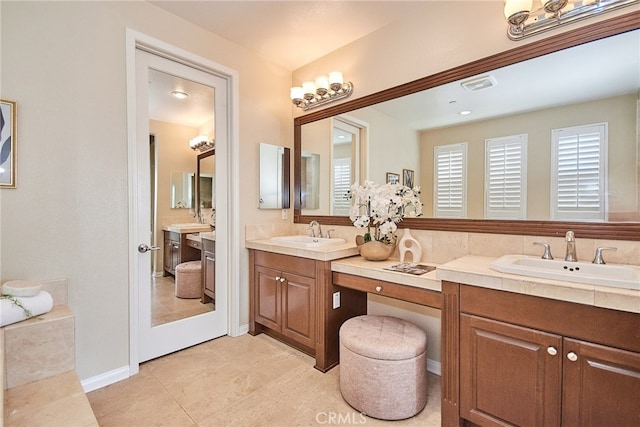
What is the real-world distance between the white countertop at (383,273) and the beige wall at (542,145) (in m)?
0.57

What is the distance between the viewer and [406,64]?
7.52ft

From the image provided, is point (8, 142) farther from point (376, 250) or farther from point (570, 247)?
point (570, 247)

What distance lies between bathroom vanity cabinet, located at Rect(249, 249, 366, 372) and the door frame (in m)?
0.18

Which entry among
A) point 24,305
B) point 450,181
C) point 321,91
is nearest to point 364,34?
point 321,91

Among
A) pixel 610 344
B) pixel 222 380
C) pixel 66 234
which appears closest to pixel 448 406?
pixel 610 344

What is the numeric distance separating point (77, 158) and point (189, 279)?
1.24m

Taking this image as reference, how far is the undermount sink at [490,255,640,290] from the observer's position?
1173 millimetres

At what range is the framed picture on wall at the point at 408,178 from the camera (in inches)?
89.7

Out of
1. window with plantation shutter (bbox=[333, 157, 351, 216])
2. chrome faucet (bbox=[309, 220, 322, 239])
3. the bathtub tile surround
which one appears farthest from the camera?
chrome faucet (bbox=[309, 220, 322, 239])

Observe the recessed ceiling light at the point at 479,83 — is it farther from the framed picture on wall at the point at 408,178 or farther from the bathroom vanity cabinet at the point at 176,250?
the bathroom vanity cabinet at the point at 176,250

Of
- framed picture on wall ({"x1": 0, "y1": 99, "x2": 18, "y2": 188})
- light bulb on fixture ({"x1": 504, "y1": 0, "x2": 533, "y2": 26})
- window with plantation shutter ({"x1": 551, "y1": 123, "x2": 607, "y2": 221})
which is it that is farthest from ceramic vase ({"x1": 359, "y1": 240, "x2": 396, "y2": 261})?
framed picture on wall ({"x1": 0, "y1": 99, "x2": 18, "y2": 188})

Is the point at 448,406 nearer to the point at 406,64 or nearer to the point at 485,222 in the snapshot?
the point at 485,222

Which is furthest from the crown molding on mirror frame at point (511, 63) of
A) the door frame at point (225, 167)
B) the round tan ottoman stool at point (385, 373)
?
the door frame at point (225, 167)

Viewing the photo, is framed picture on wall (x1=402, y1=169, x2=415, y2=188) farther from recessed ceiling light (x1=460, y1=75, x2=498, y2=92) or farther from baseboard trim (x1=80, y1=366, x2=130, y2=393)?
baseboard trim (x1=80, y1=366, x2=130, y2=393)
